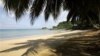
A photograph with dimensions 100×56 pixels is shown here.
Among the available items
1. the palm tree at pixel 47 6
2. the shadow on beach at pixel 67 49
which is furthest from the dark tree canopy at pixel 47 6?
the shadow on beach at pixel 67 49

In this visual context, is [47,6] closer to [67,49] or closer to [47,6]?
[47,6]

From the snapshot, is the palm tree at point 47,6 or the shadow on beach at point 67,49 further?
the shadow on beach at point 67,49

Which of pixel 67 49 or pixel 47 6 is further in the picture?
pixel 67 49

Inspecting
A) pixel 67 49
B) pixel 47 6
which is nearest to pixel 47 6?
pixel 47 6

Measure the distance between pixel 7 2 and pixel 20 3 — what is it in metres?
0.58

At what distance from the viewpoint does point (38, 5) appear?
9.45 m

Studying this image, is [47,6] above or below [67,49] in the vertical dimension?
above

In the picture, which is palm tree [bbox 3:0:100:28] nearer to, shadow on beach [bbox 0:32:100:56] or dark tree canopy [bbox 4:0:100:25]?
dark tree canopy [bbox 4:0:100:25]

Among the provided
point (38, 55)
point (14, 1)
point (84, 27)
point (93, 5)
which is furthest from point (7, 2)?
point (84, 27)

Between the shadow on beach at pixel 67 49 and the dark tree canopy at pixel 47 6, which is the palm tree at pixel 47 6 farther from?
the shadow on beach at pixel 67 49

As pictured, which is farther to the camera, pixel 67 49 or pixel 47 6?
pixel 67 49

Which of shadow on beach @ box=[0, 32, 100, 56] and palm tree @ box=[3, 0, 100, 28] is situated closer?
palm tree @ box=[3, 0, 100, 28]

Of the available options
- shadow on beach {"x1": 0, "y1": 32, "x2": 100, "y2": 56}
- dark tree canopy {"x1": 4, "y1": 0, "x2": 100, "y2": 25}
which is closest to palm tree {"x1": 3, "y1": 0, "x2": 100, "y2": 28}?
dark tree canopy {"x1": 4, "y1": 0, "x2": 100, "y2": 25}

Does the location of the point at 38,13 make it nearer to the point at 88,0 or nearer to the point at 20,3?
the point at 20,3
